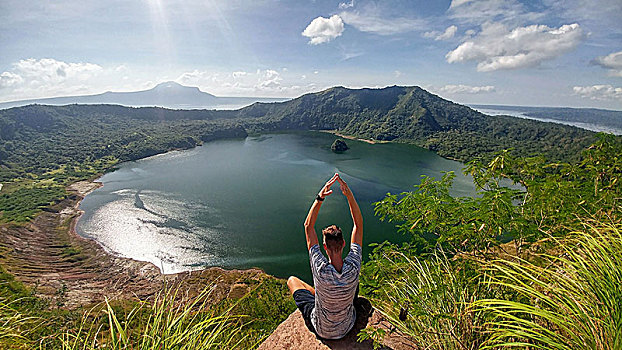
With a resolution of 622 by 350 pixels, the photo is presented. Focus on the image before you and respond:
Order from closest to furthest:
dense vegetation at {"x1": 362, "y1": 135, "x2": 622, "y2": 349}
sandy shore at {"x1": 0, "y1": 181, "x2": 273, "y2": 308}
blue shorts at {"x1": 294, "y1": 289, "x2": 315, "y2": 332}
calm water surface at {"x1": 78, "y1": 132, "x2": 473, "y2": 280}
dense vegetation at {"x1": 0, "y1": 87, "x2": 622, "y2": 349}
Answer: dense vegetation at {"x1": 362, "y1": 135, "x2": 622, "y2": 349} < dense vegetation at {"x1": 0, "y1": 87, "x2": 622, "y2": 349} < blue shorts at {"x1": 294, "y1": 289, "x2": 315, "y2": 332} < sandy shore at {"x1": 0, "y1": 181, "x2": 273, "y2": 308} < calm water surface at {"x1": 78, "y1": 132, "x2": 473, "y2": 280}

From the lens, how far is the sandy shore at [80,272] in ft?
57.9

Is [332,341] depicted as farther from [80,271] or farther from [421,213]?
[80,271]

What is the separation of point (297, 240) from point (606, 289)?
2322 centimetres

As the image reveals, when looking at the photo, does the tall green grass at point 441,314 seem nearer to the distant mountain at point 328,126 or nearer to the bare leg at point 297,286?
the bare leg at point 297,286

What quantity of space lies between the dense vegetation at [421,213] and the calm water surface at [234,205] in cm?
553

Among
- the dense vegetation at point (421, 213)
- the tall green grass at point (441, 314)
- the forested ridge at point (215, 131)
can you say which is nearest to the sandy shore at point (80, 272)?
the dense vegetation at point (421, 213)

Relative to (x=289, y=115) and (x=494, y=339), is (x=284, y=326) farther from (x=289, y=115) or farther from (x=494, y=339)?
(x=289, y=115)

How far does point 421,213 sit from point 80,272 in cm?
2536

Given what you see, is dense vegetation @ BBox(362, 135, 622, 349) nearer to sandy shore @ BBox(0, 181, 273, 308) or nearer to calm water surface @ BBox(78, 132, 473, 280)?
sandy shore @ BBox(0, 181, 273, 308)

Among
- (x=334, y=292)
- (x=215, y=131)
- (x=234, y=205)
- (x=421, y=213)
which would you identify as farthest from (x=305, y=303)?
(x=215, y=131)

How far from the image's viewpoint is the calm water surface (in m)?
22.4

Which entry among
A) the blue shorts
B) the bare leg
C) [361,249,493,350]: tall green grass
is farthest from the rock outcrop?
the bare leg

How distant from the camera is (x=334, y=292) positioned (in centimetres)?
234

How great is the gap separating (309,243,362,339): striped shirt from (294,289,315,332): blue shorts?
267mm
